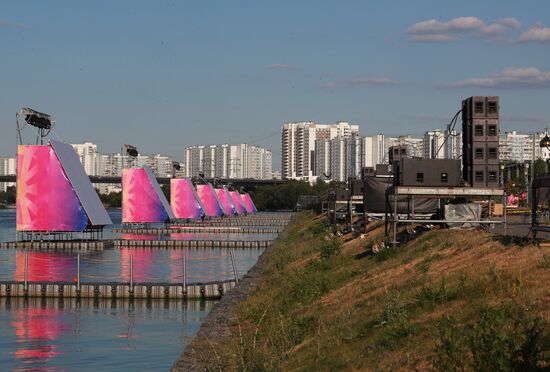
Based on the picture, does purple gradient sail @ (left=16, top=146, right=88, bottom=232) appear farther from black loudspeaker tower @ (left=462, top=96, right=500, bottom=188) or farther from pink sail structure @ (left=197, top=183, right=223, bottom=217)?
pink sail structure @ (left=197, top=183, right=223, bottom=217)

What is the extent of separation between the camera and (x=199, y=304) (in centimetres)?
4006

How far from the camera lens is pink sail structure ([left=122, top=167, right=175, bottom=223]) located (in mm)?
114188

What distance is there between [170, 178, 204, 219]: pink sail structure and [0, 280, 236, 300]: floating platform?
101 m

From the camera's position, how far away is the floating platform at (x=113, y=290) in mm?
41375

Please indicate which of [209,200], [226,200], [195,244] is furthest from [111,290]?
[226,200]

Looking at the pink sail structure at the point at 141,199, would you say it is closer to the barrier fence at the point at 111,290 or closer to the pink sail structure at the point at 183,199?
the pink sail structure at the point at 183,199

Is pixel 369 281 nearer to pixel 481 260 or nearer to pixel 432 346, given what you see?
pixel 481 260

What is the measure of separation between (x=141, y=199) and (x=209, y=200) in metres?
56.7

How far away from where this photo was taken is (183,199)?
145 metres

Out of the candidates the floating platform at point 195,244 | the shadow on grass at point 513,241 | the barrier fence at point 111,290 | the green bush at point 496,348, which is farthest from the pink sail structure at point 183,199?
the green bush at point 496,348

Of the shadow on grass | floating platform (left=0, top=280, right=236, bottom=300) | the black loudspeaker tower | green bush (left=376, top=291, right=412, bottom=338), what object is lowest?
floating platform (left=0, top=280, right=236, bottom=300)

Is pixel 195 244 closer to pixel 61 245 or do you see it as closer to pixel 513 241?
pixel 61 245

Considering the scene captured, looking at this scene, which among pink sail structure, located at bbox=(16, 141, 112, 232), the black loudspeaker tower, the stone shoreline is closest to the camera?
the stone shoreline

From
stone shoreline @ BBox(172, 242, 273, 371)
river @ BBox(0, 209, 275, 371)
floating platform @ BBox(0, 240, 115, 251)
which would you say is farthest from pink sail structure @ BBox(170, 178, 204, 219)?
stone shoreline @ BBox(172, 242, 273, 371)
